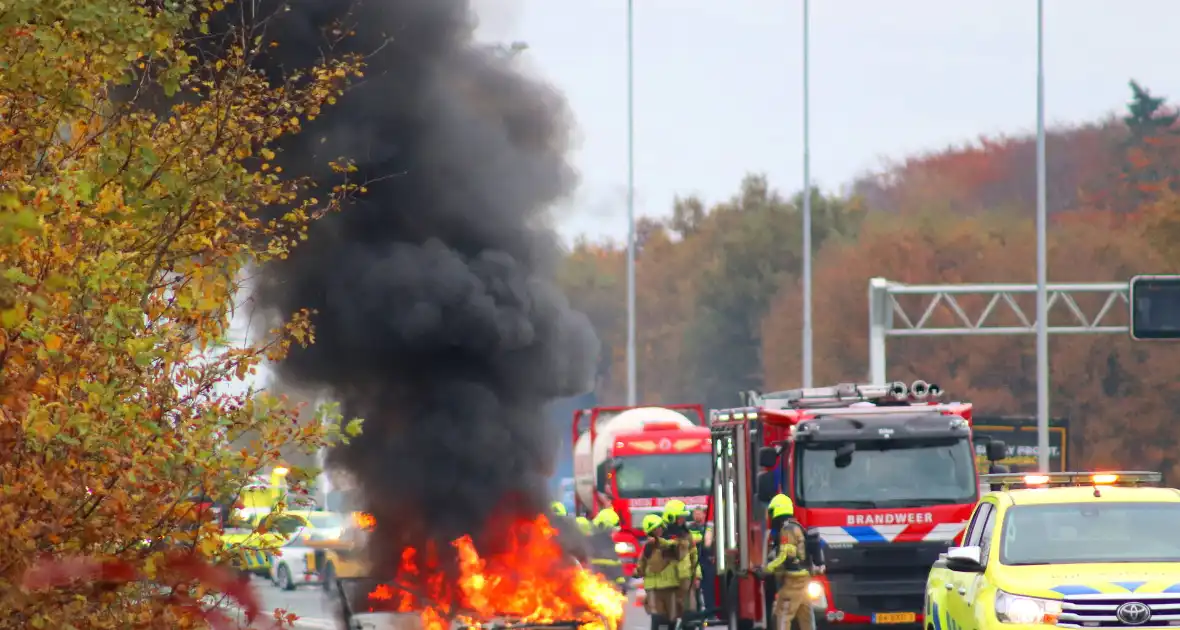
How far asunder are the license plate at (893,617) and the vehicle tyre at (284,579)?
21058mm

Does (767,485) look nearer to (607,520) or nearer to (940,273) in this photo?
(607,520)

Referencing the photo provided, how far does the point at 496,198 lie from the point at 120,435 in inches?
436

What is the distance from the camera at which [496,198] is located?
741 inches

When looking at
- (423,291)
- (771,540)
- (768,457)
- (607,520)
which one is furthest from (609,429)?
(771,540)

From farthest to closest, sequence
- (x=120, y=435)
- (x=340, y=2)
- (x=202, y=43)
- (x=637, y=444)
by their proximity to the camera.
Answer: (x=637, y=444)
(x=340, y=2)
(x=202, y=43)
(x=120, y=435)

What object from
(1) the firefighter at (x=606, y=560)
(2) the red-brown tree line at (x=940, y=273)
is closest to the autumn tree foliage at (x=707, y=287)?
(2) the red-brown tree line at (x=940, y=273)

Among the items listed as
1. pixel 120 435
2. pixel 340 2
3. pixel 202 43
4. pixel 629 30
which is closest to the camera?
pixel 120 435

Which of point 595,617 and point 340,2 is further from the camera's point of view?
point 340,2

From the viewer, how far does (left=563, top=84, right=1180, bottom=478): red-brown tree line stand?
5431cm

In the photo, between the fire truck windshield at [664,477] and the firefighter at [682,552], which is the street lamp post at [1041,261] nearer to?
the fire truck windshield at [664,477]

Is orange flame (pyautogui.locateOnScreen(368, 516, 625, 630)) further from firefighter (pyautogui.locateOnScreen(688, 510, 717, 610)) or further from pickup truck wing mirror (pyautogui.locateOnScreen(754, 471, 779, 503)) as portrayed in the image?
firefighter (pyautogui.locateOnScreen(688, 510, 717, 610))

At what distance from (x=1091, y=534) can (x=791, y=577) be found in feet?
13.4

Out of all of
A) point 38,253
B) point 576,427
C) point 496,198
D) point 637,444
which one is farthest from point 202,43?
point 576,427

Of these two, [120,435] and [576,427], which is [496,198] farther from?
[576,427]
